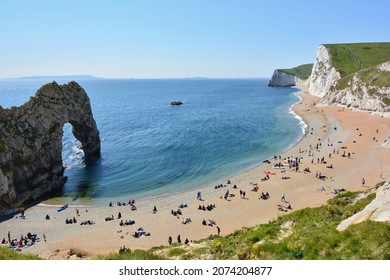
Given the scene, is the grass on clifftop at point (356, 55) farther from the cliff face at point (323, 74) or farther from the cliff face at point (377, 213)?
the cliff face at point (377, 213)

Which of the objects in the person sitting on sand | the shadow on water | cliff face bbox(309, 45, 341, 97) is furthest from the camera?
cliff face bbox(309, 45, 341, 97)

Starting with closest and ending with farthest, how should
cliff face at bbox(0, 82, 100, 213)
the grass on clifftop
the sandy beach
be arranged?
the sandy beach, cliff face at bbox(0, 82, 100, 213), the grass on clifftop

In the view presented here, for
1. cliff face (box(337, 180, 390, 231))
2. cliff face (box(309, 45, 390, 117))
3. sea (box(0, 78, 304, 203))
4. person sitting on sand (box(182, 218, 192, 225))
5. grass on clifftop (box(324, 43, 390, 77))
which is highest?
grass on clifftop (box(324, 43, 390, 77))

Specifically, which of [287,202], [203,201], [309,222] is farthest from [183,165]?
[309,222]

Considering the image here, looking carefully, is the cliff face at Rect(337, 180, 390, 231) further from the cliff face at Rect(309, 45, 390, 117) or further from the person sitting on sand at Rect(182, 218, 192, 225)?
the cliff face at Rect(309, 45, 390, 117)

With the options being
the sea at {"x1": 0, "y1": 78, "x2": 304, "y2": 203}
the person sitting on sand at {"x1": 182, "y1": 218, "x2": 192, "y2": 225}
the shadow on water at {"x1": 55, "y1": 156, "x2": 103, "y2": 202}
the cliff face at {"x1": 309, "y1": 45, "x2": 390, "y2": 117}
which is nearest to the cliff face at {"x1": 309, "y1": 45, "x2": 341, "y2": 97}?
the cliff face at {"x1": 309, "y1": 45, "x2": 390, "y2": 117}
